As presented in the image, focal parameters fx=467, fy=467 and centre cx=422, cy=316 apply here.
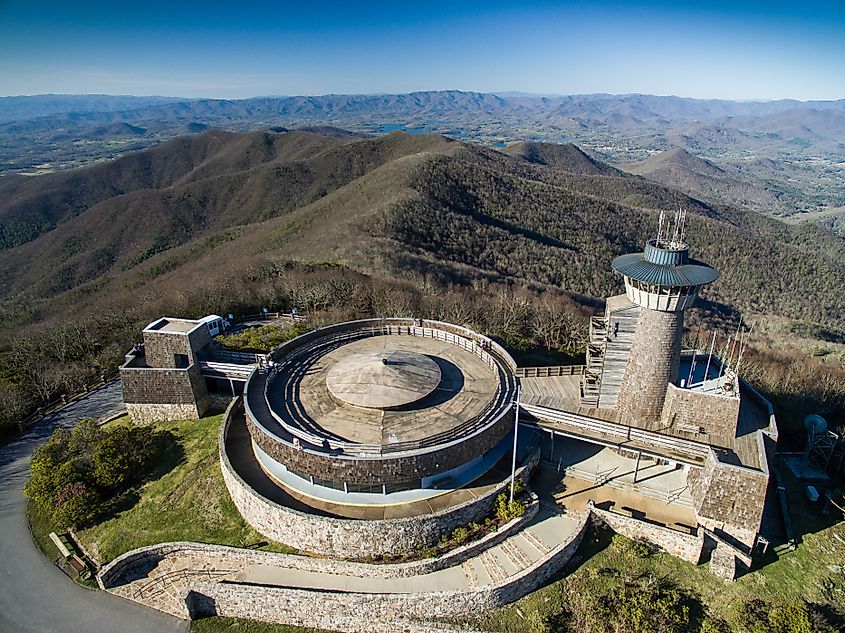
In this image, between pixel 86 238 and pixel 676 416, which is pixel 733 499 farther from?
pixel 86 238


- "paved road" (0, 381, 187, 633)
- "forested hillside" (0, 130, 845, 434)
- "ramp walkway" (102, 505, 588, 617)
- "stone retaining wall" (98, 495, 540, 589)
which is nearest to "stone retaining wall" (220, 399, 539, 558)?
"stone retaining wall" (98, 495, 540, 589)

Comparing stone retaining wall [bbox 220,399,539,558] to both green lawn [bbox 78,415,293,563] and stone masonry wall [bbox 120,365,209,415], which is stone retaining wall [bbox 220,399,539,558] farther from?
stone masonry wall [bbox 120,365,209,415]

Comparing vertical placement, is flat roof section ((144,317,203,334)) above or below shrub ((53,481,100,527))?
above

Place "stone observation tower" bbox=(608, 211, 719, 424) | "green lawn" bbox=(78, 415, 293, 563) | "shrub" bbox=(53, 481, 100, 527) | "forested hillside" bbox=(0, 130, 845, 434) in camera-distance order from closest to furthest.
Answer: "stone observation tower" bbox=(608, 211, 719, 424) → "green lawn" bbox=(78, 415, 293, 563) → "shrub" bbox=(53, 481, 100, 527) → "forested hillside" bbox=(0, 130, 845, 434)

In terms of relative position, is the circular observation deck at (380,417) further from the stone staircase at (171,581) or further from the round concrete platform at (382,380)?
the stone staircase at (171,581)

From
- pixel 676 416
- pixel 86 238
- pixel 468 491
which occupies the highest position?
pixel 676 416

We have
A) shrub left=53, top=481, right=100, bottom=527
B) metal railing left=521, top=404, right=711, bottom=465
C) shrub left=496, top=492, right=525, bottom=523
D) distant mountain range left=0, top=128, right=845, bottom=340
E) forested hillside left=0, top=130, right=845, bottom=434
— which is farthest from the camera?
distant mountain range left=0, top=128, right=845, bottom=340

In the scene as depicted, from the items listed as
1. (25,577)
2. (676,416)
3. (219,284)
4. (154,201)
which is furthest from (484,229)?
(154,201)
